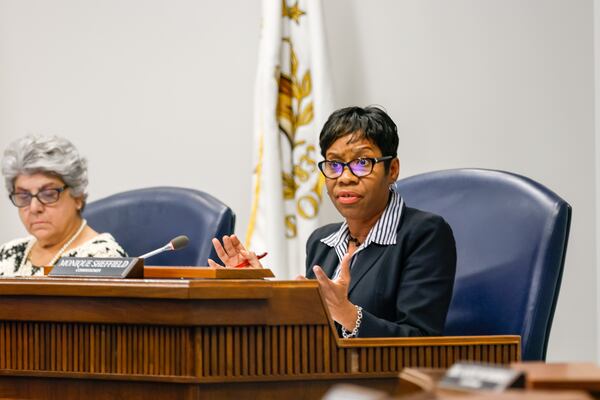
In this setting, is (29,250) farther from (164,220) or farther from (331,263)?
(331,263)

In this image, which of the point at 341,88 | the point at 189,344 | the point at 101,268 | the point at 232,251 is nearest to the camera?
the point at 189,344

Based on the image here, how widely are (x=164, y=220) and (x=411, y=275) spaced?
3.87ft

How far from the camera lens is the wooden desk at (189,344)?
1.47m

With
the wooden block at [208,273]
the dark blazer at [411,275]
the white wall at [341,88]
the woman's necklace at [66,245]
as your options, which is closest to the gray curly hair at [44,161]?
the woman's necklace at [66,245]

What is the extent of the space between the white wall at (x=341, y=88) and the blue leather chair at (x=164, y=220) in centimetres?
84

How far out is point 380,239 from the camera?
7.97ft

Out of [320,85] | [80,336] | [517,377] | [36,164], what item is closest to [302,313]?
[80,336]

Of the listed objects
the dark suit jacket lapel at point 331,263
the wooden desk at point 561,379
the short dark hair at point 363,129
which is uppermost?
the short dark hair at point 363,129

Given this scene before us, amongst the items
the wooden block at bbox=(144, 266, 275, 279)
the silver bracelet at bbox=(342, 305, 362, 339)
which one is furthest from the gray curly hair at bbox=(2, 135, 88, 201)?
the silver bracelet at bbox=(342, 305, 362, 339)

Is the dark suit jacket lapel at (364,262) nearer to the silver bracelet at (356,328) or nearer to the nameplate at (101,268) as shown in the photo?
the silver bracelet at (356,328)

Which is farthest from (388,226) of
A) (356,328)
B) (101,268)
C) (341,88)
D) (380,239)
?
(341,88)

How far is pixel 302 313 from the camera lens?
152cm

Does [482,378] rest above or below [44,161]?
below

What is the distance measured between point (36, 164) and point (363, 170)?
1.31 meters
